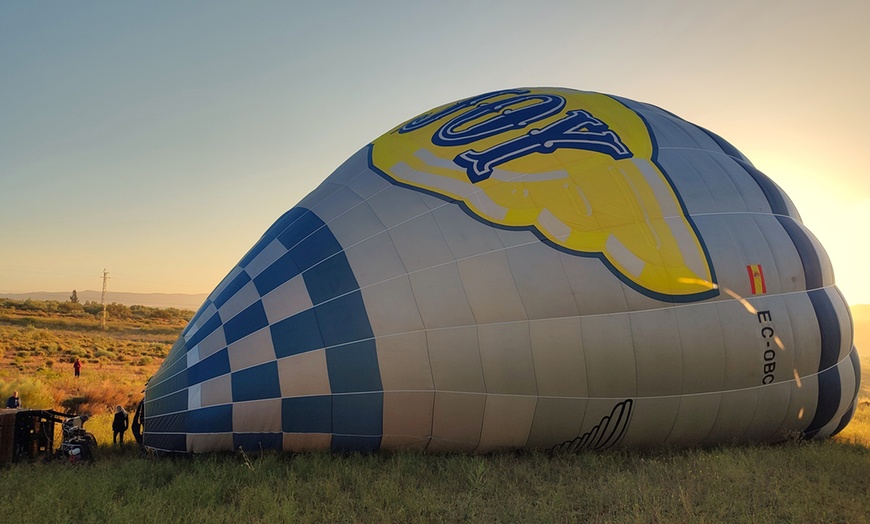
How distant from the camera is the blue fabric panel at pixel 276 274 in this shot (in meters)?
6.66

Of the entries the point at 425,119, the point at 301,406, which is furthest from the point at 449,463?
the point at 425,119

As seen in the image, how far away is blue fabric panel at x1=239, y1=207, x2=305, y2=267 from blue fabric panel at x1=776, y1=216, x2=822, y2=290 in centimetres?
701

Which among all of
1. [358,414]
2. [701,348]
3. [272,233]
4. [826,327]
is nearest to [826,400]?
[826,327]

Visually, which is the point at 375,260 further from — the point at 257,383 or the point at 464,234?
the point at 257,383

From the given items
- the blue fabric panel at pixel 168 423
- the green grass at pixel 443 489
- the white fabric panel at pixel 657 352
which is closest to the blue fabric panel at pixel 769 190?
the white fabric panel at pixel 657 352

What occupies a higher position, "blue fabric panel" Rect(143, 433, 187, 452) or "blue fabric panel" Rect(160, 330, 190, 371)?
"blue fabric panel" Rect(160, 330, 190, 371)

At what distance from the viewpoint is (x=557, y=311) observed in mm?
6402

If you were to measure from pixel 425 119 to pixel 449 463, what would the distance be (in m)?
5.06

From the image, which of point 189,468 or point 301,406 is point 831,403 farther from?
Result: point 189,468

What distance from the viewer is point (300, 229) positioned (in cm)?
716

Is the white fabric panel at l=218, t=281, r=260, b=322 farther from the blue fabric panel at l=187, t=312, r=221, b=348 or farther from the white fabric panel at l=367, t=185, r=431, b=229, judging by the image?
the white fabric panel at l=367, t=185, r=431, b=229

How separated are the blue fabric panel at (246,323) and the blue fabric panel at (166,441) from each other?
1180 mm

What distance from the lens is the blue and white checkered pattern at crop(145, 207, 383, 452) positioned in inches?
242

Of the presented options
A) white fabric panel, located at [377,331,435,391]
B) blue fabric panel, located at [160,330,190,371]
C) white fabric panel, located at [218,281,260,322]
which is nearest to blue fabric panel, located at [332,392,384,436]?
white fabric panel, located at [377,331,435,391]
